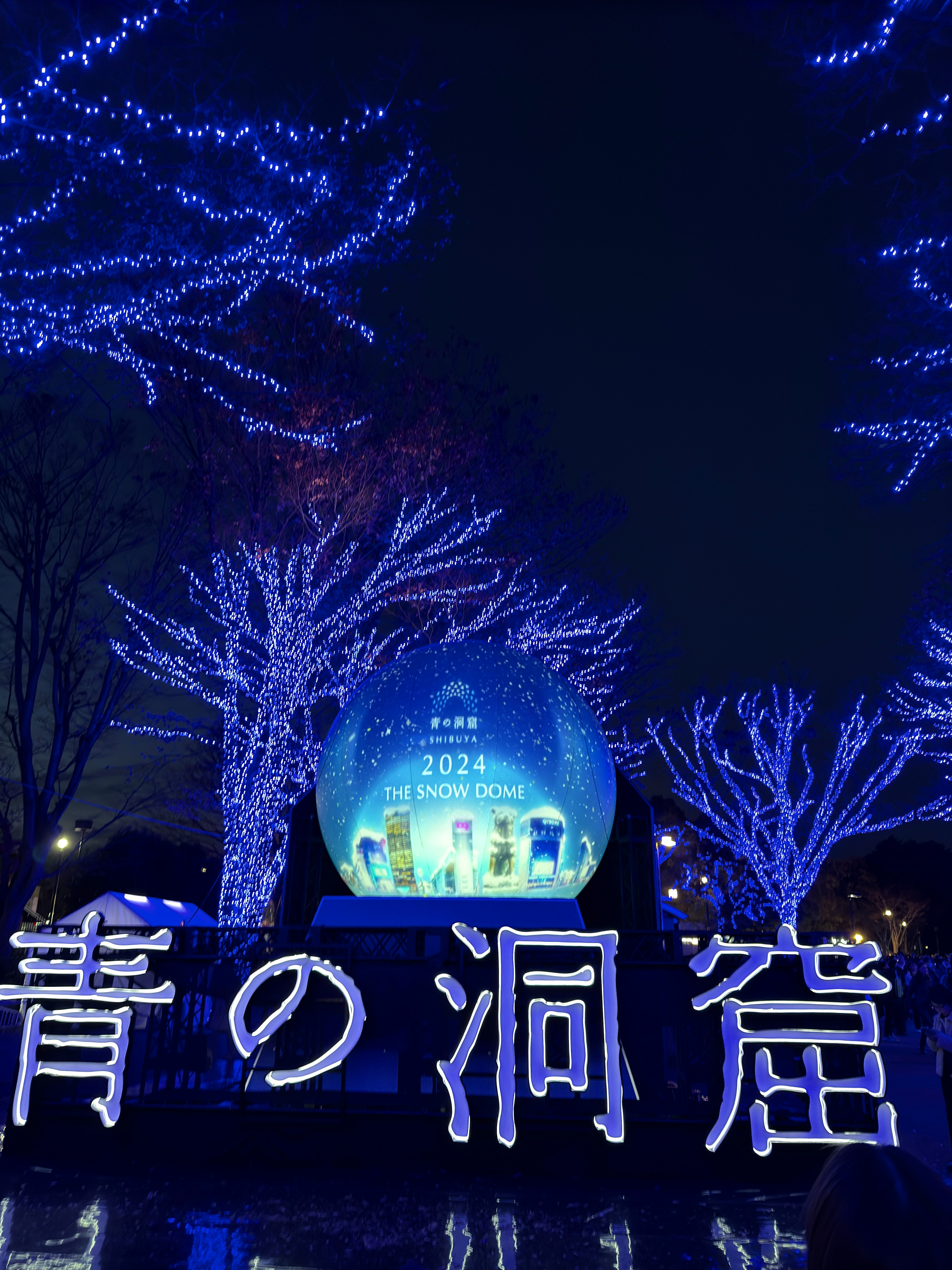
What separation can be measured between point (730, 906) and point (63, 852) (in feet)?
118

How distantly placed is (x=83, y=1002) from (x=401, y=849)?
3.07 meters

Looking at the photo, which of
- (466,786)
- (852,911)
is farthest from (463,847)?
(852,911)

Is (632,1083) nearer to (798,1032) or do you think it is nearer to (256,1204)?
(798,1032)

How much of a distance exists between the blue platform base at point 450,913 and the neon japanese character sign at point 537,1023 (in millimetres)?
810

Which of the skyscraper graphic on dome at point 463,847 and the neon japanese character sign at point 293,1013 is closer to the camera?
the neon japanese character sign at point 293,1013

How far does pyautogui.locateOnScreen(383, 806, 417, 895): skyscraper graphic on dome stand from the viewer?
8.38m

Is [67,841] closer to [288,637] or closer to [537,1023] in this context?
[288,637]

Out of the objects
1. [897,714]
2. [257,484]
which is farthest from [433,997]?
[897,714]

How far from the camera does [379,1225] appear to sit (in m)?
5.36

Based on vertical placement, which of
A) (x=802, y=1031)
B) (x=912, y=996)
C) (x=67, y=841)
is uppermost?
(x=67, y=841)

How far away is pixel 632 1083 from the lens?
697 cm

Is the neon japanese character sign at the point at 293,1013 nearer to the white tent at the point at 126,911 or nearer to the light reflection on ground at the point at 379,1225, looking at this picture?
the light reflection on ground at the point at 379,1225

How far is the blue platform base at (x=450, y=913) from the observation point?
7883 mm

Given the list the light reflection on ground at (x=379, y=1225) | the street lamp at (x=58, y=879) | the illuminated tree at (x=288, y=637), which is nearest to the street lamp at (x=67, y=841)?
the street lamp at (x=58, y=879)
